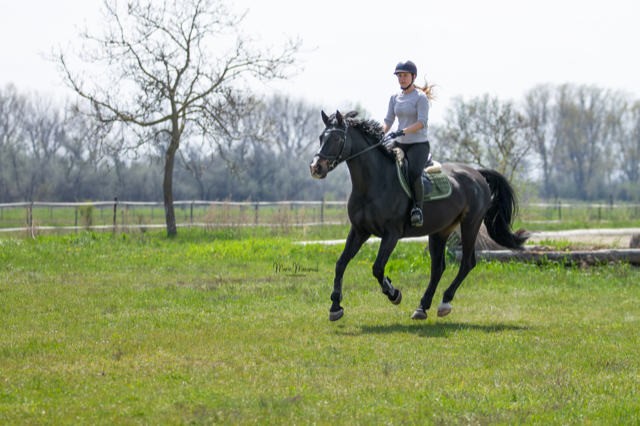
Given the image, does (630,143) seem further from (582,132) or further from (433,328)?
(433,328)

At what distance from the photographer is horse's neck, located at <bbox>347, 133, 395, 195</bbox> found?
734 centimetres

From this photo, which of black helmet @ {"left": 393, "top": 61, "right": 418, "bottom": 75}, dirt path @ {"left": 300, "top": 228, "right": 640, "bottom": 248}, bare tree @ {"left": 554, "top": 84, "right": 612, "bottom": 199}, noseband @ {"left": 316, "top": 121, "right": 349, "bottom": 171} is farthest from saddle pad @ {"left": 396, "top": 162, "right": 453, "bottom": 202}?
bare tree @ {"left": 554, "top": 84, "right": 612, "bottom": 199}

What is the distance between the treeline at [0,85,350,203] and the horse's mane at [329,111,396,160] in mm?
37036

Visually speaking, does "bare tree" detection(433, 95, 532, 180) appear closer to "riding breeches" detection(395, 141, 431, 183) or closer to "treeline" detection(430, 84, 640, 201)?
"riding breeches" detection(395, 141, 431, 183)

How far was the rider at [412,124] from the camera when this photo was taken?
7570 mm

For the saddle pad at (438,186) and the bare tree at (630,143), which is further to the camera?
the bare tree at (630,143)

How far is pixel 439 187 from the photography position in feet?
26.5

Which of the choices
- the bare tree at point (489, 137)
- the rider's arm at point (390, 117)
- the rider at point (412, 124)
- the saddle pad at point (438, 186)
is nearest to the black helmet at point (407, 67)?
the rider at point (412, 124)

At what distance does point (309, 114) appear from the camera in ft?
234

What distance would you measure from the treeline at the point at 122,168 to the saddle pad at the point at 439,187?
3678cm

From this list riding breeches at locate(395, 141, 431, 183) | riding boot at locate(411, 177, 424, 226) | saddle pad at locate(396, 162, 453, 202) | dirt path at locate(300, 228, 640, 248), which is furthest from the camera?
dirt path at locate(300, 228, 640, 248)

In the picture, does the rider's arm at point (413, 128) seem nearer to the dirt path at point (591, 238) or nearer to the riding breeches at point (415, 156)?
the riding breeches at point (415, 156)

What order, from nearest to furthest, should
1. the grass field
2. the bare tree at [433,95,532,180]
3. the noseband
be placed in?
the grass field → the noseband → the bare tree at [433,95,532,180]

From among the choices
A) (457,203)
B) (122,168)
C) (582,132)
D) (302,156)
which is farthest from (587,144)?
(457,203)
